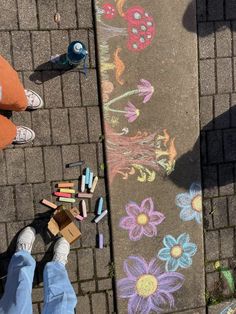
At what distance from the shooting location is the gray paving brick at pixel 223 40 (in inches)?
183

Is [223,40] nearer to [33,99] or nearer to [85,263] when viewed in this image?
[33,99]

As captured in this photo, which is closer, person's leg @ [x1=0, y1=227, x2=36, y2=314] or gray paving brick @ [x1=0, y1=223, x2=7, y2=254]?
person's leg @ [x1=0, y1=227, x2=36, y2=314]

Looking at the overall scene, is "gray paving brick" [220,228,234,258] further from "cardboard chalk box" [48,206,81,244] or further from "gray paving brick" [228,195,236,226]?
"cardboard chalk box" [48,206,81,244]

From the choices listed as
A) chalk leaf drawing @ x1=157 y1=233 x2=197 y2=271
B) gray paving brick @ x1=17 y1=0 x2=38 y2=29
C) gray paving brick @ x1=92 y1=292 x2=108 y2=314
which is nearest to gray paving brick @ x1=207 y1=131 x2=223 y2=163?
chalk leaf drawing @ x1=157 y1=233 x2=197 y2=271

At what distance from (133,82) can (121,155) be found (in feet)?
2.49

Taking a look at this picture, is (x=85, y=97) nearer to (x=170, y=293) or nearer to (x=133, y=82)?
(x=133, y=82)

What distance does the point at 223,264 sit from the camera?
16.1ft

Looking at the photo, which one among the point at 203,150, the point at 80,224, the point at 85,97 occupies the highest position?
the point at 85,97

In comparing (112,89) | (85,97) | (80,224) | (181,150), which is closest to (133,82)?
(112,89)

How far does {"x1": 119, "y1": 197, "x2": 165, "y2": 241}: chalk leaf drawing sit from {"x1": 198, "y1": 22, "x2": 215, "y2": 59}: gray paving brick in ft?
5.37

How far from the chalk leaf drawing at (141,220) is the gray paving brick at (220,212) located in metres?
0.59

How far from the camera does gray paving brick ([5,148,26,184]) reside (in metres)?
4.40

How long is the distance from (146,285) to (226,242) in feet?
3.30

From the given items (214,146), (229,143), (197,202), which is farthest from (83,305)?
(229,143)
